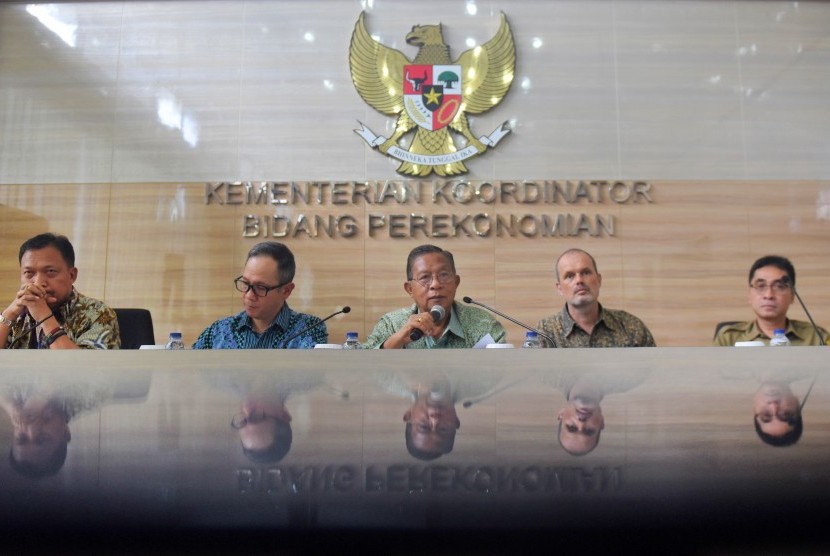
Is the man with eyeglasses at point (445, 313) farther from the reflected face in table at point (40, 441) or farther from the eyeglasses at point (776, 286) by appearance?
the reflected face in table at point (40, 441)

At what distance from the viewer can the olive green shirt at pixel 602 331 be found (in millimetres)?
2805

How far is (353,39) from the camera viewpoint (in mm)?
4281

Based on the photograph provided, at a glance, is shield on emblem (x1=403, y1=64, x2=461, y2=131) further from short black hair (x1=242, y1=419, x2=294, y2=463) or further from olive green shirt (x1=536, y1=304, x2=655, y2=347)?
short black hair (x1=242, y1=419, x2=294, y2=463)

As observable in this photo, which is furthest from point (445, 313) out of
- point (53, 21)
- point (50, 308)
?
point (53, 21)

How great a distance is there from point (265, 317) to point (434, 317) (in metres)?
0.67

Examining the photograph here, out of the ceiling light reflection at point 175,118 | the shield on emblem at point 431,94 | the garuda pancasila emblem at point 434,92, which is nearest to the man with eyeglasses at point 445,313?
the garuda pancasila emblem at point 434,92

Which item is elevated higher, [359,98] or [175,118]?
[359,98]

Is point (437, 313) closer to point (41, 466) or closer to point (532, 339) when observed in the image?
point (532, 339)

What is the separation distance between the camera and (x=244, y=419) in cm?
14

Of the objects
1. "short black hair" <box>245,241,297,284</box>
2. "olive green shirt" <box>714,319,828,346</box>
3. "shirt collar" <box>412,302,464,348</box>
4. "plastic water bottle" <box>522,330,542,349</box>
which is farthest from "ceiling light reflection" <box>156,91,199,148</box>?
"olive green shirt" <box>714,319,828,346</box>

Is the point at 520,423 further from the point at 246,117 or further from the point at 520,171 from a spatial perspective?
the point at 246,117

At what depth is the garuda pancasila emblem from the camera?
4172 millimetres

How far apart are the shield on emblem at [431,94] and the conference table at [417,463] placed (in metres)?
4.13

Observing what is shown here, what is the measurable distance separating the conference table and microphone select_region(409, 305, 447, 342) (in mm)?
2229
